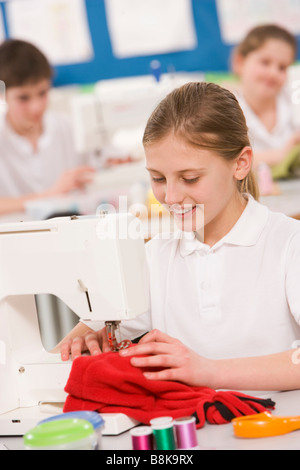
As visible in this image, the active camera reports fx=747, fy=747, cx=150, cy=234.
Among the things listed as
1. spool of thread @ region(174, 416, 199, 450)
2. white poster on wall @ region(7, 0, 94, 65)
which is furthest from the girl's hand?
white poster on wall @ region(7, 0, 94, 65)

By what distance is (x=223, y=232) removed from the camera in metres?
1.71

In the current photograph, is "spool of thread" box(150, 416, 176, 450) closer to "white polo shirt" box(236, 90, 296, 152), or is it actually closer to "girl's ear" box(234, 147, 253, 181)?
"girl's ear" box(234, 147, 253, 181)

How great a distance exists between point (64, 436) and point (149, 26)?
4738 millimetres

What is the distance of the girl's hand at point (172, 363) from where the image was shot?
1.30 m

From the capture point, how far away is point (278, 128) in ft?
16.2

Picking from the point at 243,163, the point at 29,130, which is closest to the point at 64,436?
the point at 243,163

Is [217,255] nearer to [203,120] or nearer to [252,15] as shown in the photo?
[203,120]

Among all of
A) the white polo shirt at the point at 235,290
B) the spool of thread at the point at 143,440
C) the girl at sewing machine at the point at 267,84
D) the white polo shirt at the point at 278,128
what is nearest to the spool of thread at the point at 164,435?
the spool of thread at the point at 143,440

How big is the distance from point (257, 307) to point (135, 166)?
2.56 meters

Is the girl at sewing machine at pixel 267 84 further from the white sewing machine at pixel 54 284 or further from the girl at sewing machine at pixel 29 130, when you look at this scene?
the white sewing machine at pixel 54 284

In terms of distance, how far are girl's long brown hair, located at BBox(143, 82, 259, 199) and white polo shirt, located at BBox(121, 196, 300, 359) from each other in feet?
0.59

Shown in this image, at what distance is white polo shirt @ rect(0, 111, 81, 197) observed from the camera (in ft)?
16.8
